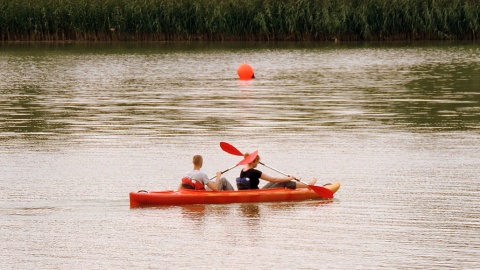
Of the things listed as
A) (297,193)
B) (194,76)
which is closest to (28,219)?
(297,193)

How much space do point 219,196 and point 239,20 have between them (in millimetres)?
36776

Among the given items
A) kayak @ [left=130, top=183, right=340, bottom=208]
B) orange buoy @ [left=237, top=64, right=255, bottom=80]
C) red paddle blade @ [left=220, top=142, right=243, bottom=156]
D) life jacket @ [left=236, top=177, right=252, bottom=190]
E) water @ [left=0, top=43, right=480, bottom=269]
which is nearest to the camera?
water @ [left=0, top=43, right=480, bottom=269]

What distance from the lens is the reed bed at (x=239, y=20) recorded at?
51.5 meters

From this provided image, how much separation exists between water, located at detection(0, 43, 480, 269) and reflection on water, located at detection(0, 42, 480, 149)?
98 mm

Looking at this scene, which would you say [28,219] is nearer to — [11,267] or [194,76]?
[11,267]

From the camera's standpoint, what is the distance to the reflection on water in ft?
83.5

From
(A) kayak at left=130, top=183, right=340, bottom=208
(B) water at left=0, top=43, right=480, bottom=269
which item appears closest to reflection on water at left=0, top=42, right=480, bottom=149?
(B) water at left=0, top=43, right=480, bottom=269

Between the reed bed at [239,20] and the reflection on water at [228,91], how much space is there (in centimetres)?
199

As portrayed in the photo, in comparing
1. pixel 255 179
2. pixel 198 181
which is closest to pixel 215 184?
pixel 198 181

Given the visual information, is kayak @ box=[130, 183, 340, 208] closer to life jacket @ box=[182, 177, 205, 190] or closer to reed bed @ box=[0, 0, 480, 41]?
life jacket @ box=[182, 177, 205, 190]

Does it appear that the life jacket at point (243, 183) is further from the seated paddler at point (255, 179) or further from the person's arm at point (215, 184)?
the person's arm at point (215, 184)

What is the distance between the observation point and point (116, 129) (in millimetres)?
24844

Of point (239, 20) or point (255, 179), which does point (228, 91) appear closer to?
point (255, 179)

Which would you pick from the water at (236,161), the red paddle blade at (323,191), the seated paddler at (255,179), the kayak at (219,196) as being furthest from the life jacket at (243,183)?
the red paddle blade at (323,191)
